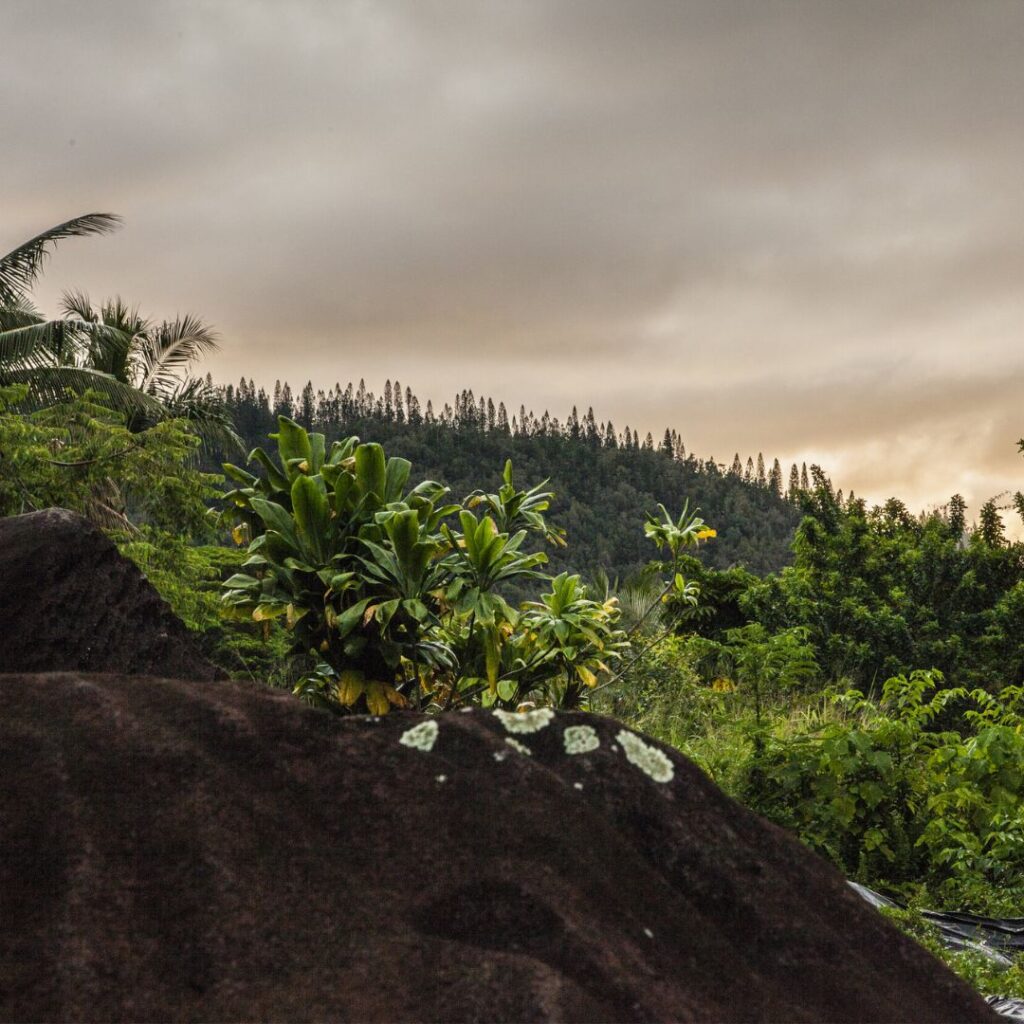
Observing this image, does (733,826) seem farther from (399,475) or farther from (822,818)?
(822,818)

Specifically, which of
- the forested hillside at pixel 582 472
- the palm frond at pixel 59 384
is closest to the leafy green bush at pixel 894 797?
the palm frond at pixel 59 384

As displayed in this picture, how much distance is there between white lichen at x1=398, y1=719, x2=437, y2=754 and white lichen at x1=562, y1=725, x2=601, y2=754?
1.00 ft

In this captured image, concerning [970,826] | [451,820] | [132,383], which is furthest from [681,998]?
[132,383]

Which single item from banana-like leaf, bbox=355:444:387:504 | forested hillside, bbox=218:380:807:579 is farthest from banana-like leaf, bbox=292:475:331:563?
forested hillside, bbox=218:380:807:579

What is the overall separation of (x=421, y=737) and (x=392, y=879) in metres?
0.35

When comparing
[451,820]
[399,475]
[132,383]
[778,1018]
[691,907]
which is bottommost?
[778,1018]

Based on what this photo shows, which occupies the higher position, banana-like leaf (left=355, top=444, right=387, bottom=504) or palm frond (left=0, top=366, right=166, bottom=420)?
palm frond (left=0, top=366, right=166, bottom=420)

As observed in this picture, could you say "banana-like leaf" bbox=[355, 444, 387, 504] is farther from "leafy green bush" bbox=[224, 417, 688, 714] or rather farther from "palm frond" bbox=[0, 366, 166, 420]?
"palm frond" bbox=[0, 366, 166, 420]

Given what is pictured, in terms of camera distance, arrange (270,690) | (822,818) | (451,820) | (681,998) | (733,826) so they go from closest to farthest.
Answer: (681,998), (451,820), (733,826), (270,690), (822,818)

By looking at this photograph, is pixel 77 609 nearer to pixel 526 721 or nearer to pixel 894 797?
pixel 526 721

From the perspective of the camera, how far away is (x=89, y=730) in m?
2.04

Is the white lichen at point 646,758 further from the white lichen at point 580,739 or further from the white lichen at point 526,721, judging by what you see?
the white lichen at point 526,721

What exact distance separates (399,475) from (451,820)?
364 centimetres

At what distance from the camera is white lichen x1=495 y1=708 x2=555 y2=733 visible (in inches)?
88.8
